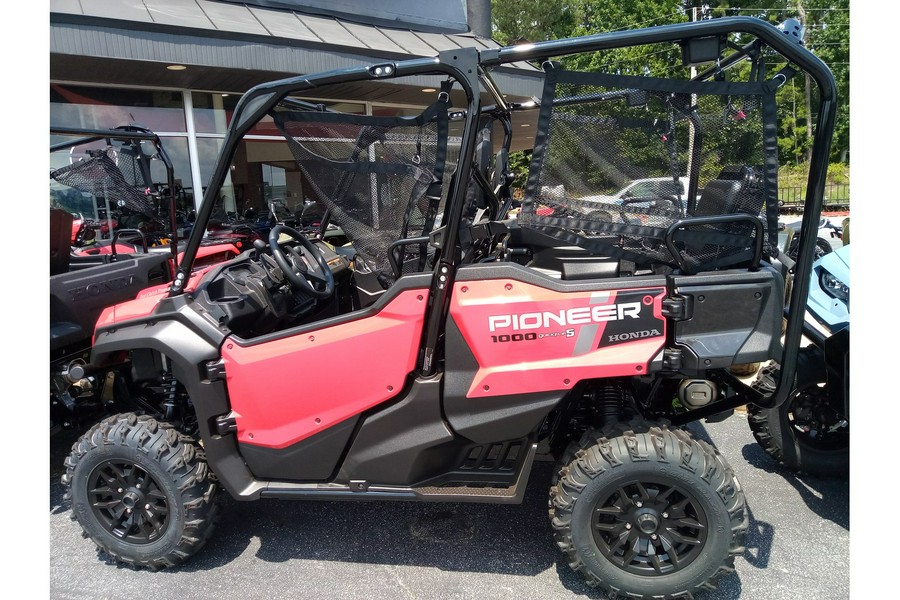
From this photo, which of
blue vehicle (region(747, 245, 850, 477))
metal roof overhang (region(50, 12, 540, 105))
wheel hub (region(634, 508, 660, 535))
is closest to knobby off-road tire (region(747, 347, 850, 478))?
blue vehicle (region(747, 245, 850, 477))

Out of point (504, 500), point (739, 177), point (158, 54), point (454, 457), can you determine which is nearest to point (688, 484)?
point (504, 500)

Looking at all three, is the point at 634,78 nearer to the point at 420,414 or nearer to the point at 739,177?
the point at 739,177

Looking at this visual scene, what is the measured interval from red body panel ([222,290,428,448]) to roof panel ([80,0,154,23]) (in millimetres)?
6359

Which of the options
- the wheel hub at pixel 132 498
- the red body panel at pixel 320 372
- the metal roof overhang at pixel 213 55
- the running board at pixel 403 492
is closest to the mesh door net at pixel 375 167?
the red body panel at pixel 320 372

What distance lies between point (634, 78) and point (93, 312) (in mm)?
3515

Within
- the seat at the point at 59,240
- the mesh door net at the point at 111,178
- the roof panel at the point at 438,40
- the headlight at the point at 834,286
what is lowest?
the headlight at the point at 834,286

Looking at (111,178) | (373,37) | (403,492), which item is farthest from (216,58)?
(403,492)

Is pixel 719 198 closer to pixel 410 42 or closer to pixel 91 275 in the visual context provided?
pixel 91 275

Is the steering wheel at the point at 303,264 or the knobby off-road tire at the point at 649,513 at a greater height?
the steering wheel at the point at 303,264

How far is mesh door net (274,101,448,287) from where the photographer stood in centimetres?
254

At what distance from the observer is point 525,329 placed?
2367mm

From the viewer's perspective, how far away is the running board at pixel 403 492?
2.56m

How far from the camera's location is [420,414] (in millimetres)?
2535

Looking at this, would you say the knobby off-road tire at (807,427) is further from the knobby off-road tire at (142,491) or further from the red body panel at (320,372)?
the knobby off-road tire at (142,491)
